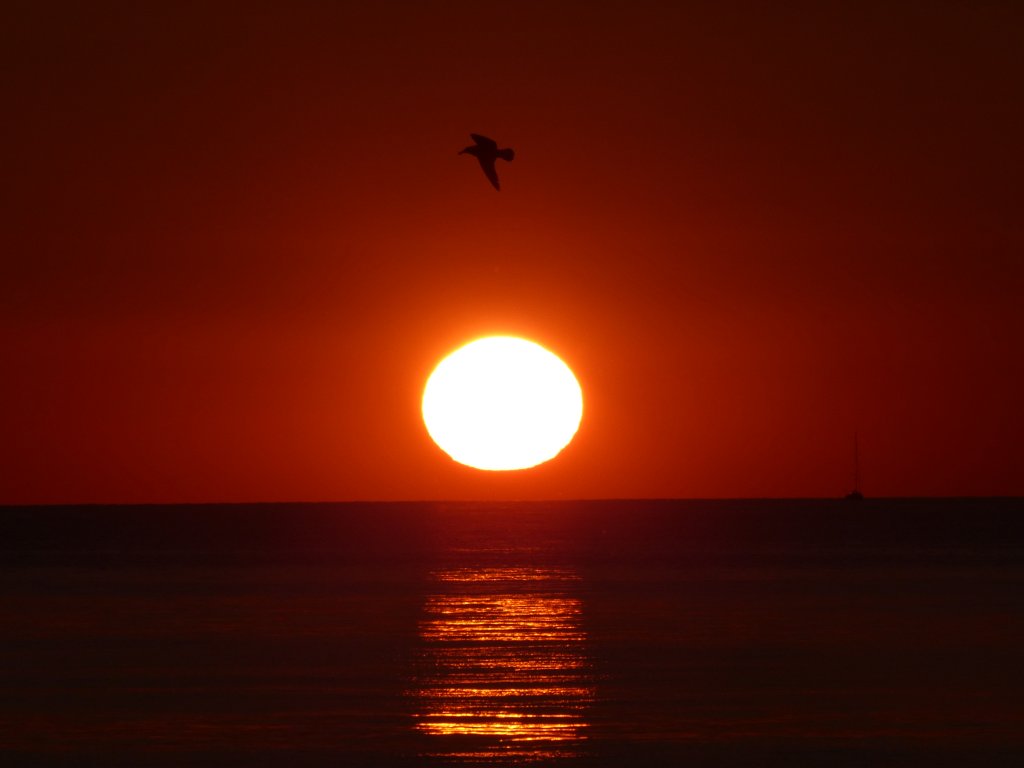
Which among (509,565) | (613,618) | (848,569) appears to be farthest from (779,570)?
(613,618)

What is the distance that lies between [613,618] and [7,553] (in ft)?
177

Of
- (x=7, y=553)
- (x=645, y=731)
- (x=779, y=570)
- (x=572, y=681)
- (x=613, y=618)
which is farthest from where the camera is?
(x=7, y=553)

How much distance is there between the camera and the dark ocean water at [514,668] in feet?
76.4

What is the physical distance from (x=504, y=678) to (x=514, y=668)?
4.60 feet

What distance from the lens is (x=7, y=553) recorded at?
87.6m

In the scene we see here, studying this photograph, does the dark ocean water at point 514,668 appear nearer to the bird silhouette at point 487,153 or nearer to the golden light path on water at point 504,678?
the golden light path on water at point 504,678

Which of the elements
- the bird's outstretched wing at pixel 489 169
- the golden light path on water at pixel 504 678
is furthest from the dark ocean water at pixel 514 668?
the bird's outstretched wing at pixel 489 169

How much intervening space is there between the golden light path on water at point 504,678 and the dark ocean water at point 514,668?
0.26 feet

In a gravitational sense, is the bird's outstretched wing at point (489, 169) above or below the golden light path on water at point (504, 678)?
above

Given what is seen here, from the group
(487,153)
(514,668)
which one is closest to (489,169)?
(487,153)

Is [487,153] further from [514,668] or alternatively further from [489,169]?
[514,668]

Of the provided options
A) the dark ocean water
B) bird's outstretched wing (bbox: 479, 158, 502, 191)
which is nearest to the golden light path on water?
the dark ocean water

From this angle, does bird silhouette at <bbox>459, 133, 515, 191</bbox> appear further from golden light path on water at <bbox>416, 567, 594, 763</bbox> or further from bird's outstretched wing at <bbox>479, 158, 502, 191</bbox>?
golden light path on water at <bbox>416, 567, 594, 763</bbox>

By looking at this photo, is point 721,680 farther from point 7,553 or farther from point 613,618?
point 7,553
